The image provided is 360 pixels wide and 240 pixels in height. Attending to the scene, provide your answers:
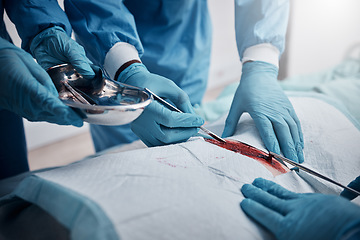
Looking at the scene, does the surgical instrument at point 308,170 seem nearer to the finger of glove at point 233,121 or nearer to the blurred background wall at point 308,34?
the finger of glove at point 233,121

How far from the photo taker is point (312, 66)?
148 inches

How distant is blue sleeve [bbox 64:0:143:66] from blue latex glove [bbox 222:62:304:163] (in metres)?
0.52

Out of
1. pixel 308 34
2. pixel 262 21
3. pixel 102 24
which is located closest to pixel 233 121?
pixel 262 21

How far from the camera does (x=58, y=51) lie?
1.18m

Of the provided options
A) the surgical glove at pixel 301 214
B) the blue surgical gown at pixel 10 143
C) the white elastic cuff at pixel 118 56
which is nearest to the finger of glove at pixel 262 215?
the surgical glove at pixel 301 214

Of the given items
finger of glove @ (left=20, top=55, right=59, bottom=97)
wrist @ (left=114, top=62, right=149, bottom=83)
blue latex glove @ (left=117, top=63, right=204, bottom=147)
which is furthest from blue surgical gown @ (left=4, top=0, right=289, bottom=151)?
finger of glove @ (left=20, top=55, right=59, bottom=97)

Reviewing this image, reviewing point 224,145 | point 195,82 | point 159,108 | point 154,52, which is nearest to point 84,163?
point 159,108

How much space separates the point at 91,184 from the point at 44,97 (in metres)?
0.26

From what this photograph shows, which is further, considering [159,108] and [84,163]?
[159,108]

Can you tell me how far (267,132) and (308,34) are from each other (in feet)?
9.75

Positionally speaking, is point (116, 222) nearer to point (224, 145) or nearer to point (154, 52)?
point (224, 145)

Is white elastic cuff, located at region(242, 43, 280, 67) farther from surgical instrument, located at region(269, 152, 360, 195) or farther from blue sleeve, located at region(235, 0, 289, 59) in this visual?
surgical instrument, located at region(269, 152, 360, 195)

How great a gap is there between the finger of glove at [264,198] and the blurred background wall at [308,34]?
2863 mm

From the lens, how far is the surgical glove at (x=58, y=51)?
1089 millimetres
